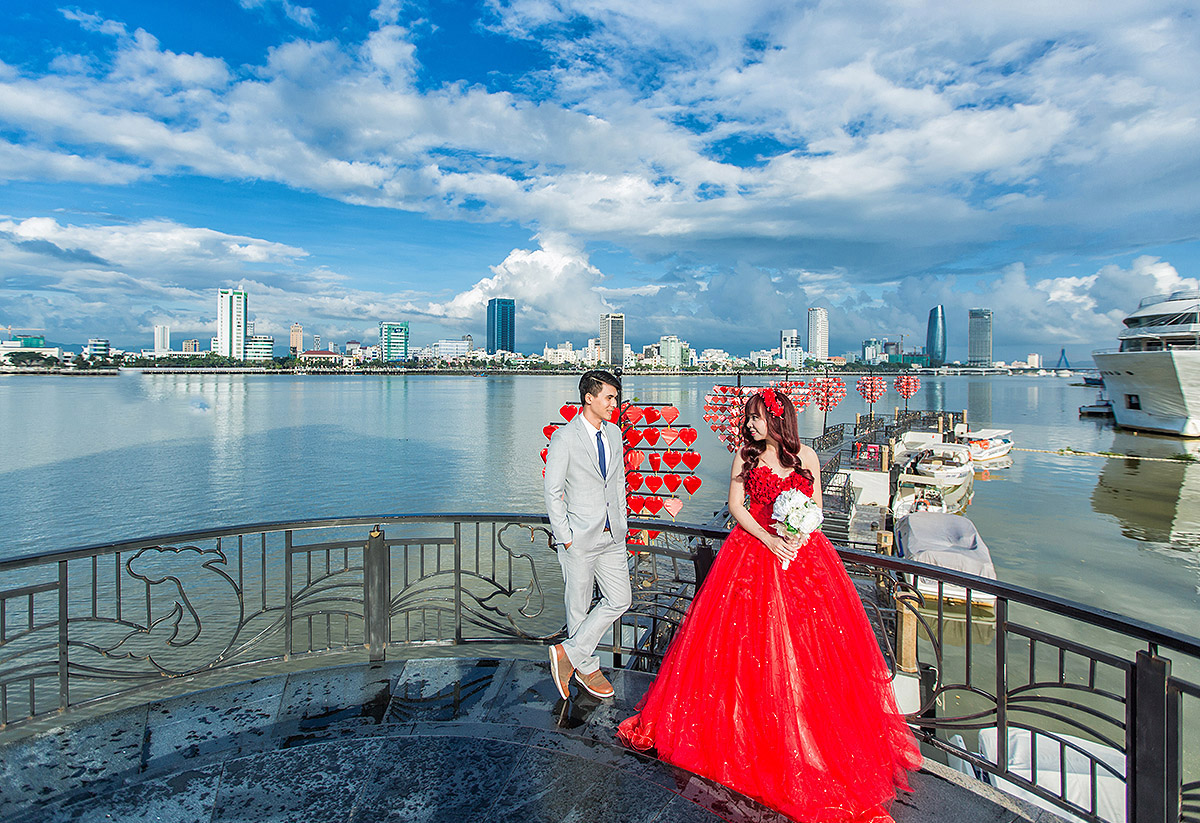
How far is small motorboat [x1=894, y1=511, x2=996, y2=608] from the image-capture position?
13.9m

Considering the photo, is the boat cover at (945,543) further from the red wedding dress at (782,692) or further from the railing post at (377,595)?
the railing post at (377,595)

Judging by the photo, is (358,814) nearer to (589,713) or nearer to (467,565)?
(589,713)

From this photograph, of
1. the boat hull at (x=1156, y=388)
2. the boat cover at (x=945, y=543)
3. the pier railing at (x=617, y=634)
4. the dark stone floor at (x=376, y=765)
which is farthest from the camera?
the boat hull at (x=1156, y=388)

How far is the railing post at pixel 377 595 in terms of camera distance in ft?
13.6

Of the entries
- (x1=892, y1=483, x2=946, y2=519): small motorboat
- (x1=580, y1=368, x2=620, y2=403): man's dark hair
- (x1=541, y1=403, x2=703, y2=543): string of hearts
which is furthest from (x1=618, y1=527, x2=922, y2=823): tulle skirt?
(x1=892, y1=483, x2=946, y2=519): small motorboat

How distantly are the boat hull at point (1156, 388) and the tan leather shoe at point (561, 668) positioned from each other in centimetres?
5521

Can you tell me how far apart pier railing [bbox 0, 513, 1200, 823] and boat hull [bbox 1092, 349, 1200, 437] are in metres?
40.2

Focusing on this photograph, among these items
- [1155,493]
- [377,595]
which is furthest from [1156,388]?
[377,595]

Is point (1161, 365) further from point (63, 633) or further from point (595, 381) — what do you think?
point (63, 633)

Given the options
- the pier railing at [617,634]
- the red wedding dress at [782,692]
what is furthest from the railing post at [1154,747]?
the red wedding dress at [782,692]

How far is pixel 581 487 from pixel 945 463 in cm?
3070

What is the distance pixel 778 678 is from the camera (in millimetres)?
2842

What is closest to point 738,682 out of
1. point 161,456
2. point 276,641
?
point 276,641

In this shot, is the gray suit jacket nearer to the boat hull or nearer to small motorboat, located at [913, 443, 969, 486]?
small motorboat, located at [913, 443, 969, 486]
